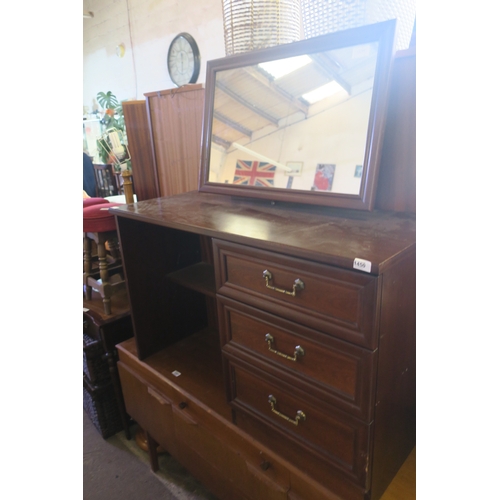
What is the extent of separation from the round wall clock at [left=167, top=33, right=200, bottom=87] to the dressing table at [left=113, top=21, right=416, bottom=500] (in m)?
1.06

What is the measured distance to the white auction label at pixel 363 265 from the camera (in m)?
0.61

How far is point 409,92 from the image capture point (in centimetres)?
82

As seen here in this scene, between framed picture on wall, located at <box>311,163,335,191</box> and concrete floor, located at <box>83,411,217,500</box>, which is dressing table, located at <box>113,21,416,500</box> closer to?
framed picture on wall, located at <box>311,163,335,191</box>

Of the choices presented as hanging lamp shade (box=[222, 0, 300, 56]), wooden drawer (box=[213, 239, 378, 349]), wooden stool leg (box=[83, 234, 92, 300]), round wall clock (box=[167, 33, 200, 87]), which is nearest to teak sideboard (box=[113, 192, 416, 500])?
wooden drawer (box=[213, 239, 378, 349])

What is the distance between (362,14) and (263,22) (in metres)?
0.31

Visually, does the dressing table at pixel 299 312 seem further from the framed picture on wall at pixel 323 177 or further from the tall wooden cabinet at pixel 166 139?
the tall wooden cabinet at pixel 166 139

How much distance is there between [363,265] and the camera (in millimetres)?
617

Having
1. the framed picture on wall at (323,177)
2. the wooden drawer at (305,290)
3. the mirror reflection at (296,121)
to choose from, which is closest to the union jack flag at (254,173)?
the mirror reflection at (296,121)

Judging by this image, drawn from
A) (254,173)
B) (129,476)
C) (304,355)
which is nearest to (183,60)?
(254,173)

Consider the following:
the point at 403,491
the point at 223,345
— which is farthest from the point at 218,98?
the point at 403,491

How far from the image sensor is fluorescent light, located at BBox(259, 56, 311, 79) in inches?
36.4

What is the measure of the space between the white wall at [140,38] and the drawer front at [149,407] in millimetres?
1621

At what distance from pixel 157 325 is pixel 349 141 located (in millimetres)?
997
